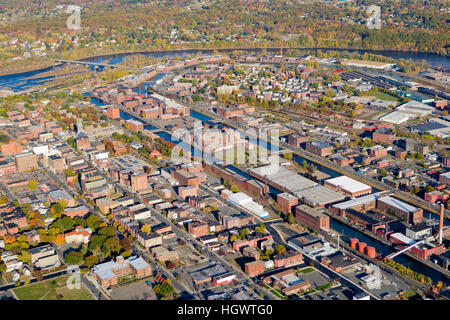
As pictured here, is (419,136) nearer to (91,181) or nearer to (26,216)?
(91,181)

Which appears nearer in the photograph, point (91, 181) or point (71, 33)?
point (91, 181)

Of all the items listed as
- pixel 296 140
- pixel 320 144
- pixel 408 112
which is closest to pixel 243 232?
pixel 320 144

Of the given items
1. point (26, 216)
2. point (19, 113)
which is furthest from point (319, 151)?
point (19, 113)

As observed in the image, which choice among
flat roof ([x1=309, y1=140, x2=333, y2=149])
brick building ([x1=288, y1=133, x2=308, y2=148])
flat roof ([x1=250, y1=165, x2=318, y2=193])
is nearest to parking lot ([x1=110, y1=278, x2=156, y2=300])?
flat roof ([x1=250, y1=165, x2=318, y2=193])

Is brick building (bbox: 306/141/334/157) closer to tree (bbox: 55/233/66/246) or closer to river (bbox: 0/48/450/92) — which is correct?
tree (bbox: 55/233/66/246)

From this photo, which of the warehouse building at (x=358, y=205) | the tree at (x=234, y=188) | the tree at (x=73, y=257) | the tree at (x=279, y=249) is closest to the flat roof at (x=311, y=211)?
the warehouse building at (x=358, y=205)

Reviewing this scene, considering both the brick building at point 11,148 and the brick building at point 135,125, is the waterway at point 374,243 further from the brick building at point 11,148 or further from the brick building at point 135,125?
the brick building at point 11,148
